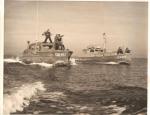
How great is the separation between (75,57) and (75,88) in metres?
0.19

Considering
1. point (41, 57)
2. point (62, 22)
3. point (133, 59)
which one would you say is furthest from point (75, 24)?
point (133, 59)

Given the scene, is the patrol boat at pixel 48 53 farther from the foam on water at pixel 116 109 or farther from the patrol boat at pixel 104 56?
the foam on water at pixel 116 109

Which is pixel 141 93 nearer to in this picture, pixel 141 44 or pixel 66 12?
pixel 141 44

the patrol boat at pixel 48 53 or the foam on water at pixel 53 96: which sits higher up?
the patrol boat at pixel 48 53

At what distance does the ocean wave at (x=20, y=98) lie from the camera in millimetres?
1779

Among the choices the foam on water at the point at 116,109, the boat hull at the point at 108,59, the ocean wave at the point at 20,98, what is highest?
the boat hull at the point at 108,59

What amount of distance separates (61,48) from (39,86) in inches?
10.4

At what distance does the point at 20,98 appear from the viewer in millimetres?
1782

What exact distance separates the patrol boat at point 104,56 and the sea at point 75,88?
0.08ft

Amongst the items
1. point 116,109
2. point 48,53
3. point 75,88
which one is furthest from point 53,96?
point 116,109

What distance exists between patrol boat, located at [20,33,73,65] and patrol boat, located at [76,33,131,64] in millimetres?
90

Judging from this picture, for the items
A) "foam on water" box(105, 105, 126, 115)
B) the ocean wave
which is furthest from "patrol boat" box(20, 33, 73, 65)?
"foam on water" box(105, 105, 126, 115)

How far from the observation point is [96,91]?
5.94 feet

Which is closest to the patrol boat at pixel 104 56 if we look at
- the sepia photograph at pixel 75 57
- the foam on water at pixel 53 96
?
the sepia photograph at pixel 75 57
